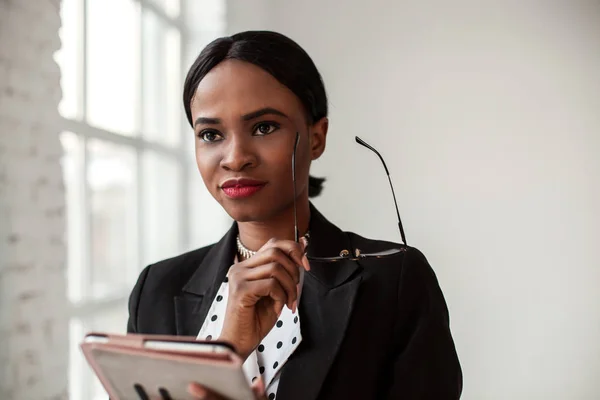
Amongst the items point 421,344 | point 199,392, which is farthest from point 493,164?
point 199,392

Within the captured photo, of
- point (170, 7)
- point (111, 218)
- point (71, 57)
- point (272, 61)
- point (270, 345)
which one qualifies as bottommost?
point (270, 345)

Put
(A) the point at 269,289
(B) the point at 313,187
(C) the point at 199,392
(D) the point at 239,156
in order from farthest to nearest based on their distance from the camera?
(B) the point at 313,187 < (D) the point at 239,156 < (A) the point at 269,289 < (C) the point at 199,392

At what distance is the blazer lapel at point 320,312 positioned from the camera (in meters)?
1.04

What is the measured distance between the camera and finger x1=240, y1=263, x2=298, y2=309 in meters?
0.94

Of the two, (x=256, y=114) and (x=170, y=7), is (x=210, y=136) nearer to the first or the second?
(x=256, y=114)

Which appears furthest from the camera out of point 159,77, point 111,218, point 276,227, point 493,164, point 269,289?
point 159,77

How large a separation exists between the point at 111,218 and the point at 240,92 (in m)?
1.11

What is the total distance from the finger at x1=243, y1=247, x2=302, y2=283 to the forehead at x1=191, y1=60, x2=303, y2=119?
0.25m

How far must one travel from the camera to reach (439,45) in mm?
→ 1702

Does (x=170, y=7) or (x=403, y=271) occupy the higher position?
(x=170, y=7)

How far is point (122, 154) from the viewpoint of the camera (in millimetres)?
2078

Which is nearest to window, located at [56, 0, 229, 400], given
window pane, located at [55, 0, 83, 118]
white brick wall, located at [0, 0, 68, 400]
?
window pane, located at [55, 0, 83, 118]

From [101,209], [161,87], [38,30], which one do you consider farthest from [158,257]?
[38,30]

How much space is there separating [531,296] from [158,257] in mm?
1274
